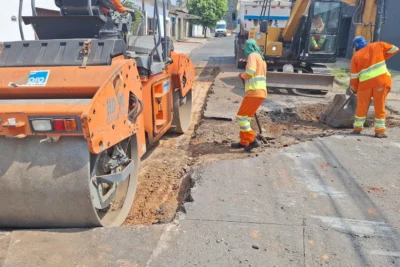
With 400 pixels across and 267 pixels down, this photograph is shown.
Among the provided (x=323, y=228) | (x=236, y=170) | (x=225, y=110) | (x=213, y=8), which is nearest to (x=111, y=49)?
(x=236, y=170)

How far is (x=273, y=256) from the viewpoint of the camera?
2926 mm

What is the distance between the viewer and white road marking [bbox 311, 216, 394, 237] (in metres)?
3.32

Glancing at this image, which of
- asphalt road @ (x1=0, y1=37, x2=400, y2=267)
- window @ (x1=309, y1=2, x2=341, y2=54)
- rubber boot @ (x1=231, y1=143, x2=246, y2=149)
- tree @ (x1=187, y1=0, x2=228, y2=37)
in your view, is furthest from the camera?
tree @ (x1=187, y1=0, x2=228, y2=37)

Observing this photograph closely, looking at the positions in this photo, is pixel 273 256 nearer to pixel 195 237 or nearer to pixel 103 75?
pixel 195 237

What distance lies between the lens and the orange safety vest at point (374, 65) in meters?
6.20

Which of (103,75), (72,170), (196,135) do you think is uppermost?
(103,75)

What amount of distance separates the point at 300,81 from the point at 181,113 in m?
4.32

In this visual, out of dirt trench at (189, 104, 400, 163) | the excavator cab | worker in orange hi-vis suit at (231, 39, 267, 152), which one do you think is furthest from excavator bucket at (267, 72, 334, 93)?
worker in orange hi-vis suit at (231, 39, 267, 152)

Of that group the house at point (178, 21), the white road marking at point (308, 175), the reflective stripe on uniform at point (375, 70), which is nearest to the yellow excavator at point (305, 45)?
the reflective stripe on uniform at point (375, 70)

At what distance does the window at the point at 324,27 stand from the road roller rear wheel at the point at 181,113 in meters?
5.06

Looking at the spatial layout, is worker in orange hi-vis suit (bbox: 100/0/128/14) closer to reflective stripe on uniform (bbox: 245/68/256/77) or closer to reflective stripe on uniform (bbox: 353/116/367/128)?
reflective stripe on uniform (bbox: 245/68/256/77)

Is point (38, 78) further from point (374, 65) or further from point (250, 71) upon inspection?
point (374, 65)

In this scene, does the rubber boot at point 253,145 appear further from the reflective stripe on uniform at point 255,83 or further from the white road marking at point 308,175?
the reflective stripe on uniform at point 255,83

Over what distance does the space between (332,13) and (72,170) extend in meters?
9.51
